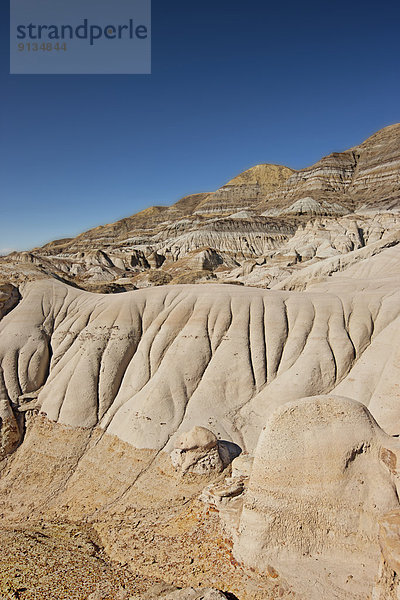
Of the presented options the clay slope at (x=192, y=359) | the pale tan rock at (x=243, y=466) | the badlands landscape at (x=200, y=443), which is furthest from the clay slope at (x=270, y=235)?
the pale tan rock at (x=243, y=466)

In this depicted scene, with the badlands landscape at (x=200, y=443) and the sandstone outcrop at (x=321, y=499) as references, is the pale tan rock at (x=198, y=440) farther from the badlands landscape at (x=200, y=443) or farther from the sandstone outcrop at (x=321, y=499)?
the sandstone outcrop at (x=321, y=499)

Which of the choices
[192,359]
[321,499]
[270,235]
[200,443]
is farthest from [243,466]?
[270,235]

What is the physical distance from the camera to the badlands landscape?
21.8ft

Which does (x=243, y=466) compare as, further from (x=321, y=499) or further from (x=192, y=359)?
(x=192, y=359)

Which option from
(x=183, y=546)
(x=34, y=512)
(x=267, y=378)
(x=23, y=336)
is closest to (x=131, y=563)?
(x=183, y=546)

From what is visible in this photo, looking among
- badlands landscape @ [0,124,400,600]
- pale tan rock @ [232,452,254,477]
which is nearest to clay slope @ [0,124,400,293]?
badlands landscape @ [0,124,400,600]

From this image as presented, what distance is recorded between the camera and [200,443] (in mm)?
10672

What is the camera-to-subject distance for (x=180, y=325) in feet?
49.5

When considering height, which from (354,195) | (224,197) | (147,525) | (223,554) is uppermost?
(224,197)

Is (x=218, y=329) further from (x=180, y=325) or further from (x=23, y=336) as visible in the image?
(x=23, y=336)

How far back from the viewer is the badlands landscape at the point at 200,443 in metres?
6.65

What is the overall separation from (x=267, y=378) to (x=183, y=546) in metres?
6.73

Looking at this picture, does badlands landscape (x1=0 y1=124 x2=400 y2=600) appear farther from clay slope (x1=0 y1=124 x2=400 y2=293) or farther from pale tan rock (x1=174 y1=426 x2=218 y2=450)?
clay slope (x1=0 y1=124 x2=400 y2=293)

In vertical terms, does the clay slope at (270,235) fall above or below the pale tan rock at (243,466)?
above
